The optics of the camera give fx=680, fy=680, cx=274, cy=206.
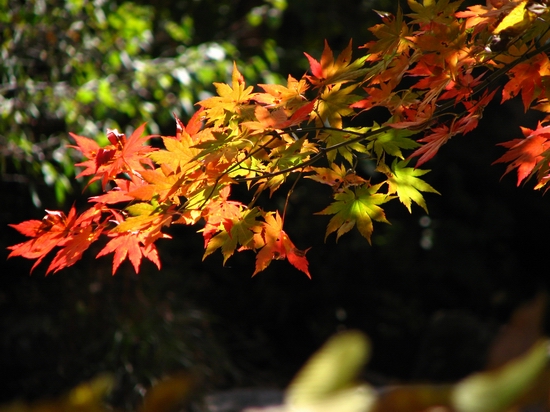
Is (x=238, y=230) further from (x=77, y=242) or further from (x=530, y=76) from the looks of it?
(x=530, y=76)

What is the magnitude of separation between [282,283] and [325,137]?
12.8ft

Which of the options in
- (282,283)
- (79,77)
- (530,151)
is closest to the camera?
(530,151)

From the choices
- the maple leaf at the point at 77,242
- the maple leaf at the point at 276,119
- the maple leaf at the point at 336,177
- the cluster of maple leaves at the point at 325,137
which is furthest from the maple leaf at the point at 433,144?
the maple leaf at the point at 77,242

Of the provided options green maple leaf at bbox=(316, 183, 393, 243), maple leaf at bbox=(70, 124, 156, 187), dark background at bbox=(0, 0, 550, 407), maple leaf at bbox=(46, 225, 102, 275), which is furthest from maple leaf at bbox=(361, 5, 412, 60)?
dark background at bbox=(0, 0, 550, 407)

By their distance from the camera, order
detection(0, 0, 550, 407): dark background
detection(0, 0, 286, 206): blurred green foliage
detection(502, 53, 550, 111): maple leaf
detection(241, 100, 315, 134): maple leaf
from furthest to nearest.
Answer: detection(0, 0, 550, 407): dark background → detection(0, 0, 286, 206): blurred green foliage → detection(502, 53, 550, 111): maple leaf → detection(241, 100, 315, 134): maple leaf

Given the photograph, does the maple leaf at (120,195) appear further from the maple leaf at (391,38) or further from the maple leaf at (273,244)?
the maple leaf at (391,38)

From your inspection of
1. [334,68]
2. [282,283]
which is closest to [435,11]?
[334,68]

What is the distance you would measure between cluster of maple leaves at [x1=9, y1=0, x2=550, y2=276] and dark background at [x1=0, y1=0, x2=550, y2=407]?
7.71 ft

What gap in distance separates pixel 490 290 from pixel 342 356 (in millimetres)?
4889

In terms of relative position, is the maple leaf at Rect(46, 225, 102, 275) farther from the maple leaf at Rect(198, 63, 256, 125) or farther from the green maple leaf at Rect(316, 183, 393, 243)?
the green maple leaf at Rect(316, 183, 393, 243)

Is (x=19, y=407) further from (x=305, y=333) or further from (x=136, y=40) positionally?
(x=305, y=333)

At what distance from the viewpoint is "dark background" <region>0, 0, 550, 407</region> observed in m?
3.78

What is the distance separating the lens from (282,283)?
5137mm

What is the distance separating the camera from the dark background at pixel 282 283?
3777 mm
